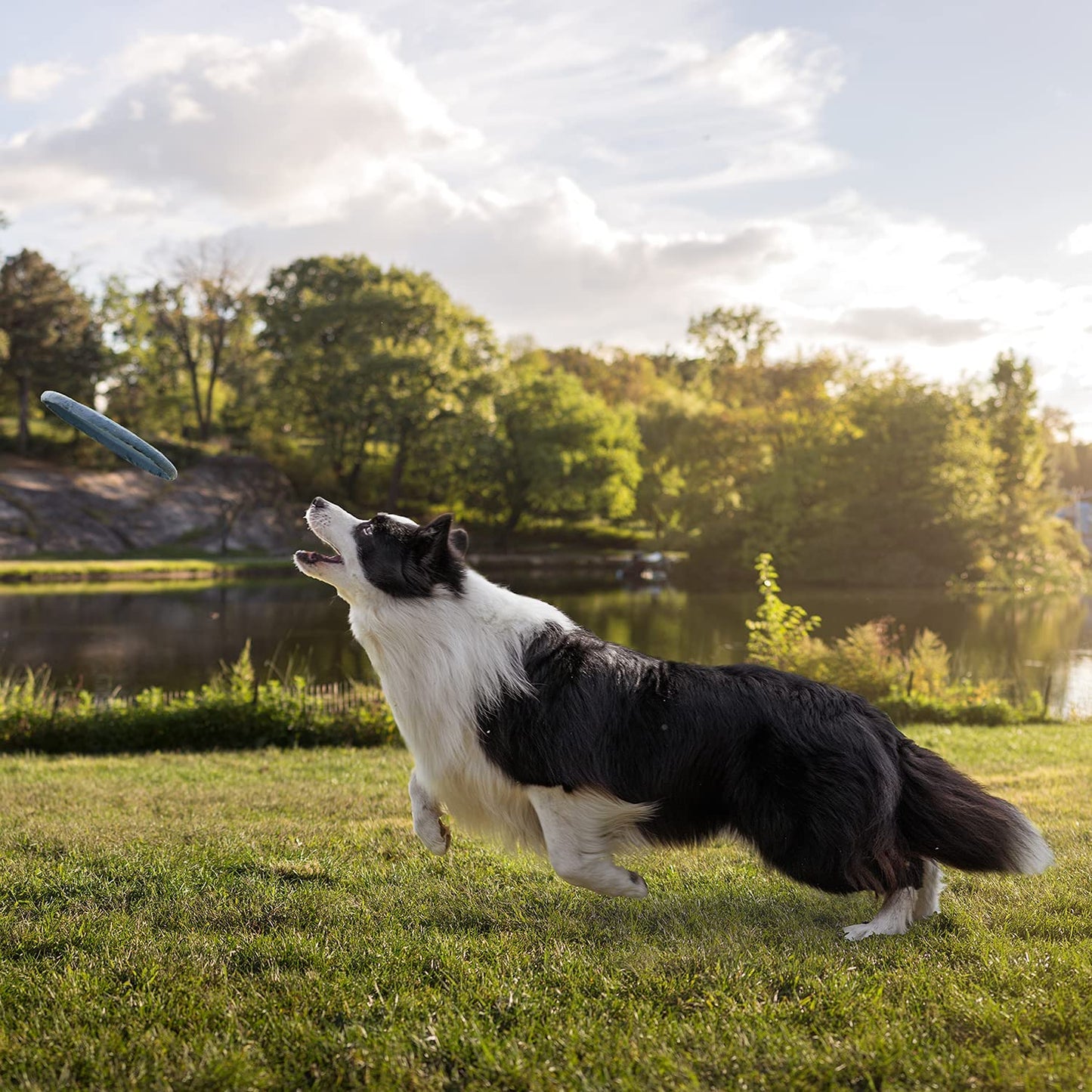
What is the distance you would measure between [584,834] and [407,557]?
1526 mm

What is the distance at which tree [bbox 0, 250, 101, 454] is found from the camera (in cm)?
4841

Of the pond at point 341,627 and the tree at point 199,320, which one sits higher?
the tree at point 199,320

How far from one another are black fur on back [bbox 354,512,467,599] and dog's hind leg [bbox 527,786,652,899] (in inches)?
43.3

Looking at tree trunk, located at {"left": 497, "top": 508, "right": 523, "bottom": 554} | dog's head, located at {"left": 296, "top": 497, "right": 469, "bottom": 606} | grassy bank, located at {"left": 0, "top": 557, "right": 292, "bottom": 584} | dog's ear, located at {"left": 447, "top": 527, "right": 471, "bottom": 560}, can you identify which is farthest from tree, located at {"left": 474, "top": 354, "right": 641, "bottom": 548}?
dog's head, located at {"left": 296, "top": 497, "right": 469, "bottom": 606}

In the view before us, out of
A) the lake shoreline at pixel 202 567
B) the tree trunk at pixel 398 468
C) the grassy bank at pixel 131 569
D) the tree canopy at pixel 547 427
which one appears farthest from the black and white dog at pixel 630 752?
the tree trunk at pixel 398 468

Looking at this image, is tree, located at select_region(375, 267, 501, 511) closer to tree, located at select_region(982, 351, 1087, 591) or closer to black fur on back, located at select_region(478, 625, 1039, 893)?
tree, located at select_region(982, 351, 1087, 591)

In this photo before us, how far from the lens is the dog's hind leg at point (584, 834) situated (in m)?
4.26

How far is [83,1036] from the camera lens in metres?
3.07

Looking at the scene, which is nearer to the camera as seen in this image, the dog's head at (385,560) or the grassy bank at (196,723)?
the dog's head at (385,560)

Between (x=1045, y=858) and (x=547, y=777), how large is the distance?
7.50 feet

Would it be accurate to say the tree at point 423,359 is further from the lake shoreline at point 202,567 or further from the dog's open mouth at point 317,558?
the dog's open mouth at point 317,558

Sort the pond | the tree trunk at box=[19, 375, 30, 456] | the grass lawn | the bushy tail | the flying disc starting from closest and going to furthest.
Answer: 1. the grass lawn
2. the bushy tail
3. the flying disc
4. the pond
5. the tree trunk at box=[19, 375, 30, 456]

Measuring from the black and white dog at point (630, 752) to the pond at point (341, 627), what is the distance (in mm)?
11744

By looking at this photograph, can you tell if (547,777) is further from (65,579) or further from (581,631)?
(65,579)
